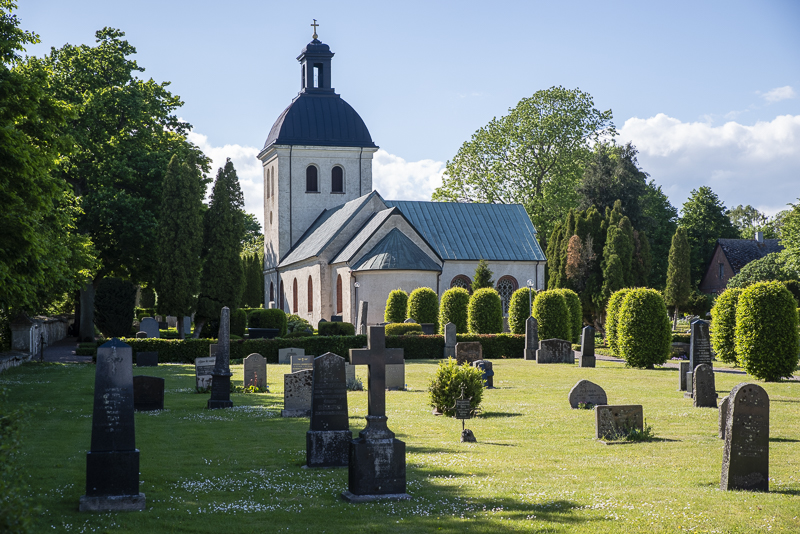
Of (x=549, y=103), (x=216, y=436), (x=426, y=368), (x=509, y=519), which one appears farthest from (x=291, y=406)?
(x=549, y=103)

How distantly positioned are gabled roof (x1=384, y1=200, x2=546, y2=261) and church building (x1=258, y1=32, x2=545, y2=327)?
0.07 metres

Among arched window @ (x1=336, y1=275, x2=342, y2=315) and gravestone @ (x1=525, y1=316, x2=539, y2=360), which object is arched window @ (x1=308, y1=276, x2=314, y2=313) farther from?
gravestone @ (x1=525, y1=316, x2=539, y2=360)

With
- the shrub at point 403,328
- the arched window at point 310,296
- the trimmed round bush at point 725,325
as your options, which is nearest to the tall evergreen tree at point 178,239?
the shrub at point 403,328

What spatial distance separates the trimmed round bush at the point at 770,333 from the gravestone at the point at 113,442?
16.9m

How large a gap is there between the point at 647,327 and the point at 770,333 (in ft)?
16.8

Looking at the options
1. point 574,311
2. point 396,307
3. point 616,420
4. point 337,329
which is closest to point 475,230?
point 396,307

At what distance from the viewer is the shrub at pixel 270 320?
3778 centimetres

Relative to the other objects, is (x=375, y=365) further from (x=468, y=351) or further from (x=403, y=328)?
(x=403, y=328)

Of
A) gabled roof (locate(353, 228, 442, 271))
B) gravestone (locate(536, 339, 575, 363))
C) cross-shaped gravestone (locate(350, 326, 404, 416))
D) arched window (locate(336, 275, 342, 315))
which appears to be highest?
gabled roof (locate(353, 228, 442, 271))

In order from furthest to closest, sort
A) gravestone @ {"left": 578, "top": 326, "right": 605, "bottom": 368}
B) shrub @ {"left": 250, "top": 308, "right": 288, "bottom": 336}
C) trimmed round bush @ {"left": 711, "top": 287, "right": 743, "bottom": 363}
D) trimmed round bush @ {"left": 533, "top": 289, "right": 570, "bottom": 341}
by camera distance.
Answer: shrub @ {"left": 250, "top": 308, "right": 288, "bottom": 336} → trimmed round bush @ {"left": 533, "top": 289, "right": 570, "bottom": 341} → gravestone @ {"left": 578, "top": 326, "right": 605, "bottom": 368} → trimmed round bush @ {"left": 711, "top": 287, "right": 743, "bottom": 363}

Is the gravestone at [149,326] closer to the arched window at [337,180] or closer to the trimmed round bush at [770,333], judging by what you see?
the trimmed round bush at [770,333]

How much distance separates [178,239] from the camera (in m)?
33.3

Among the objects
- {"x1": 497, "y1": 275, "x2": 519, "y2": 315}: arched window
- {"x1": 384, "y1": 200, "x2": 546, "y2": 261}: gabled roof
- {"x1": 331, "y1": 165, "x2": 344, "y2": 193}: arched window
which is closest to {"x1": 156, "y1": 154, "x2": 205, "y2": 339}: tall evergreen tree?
{"x1": 384, "y1": 200, "x2": 546, "y2": 261}: gabled roof

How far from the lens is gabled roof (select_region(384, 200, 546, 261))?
46.5m
